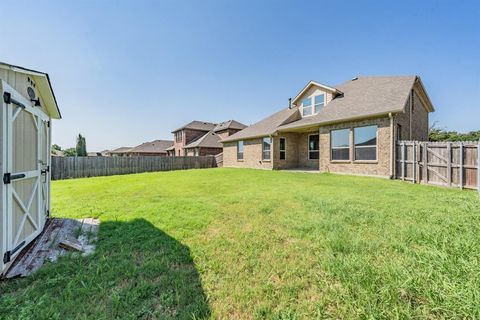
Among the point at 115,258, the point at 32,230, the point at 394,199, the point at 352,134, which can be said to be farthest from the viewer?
the point at 352,134

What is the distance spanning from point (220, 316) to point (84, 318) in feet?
4.14

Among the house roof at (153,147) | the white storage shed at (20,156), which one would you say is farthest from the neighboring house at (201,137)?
the white storage shed at (20,156)

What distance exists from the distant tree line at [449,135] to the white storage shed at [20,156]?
3699 centimetres

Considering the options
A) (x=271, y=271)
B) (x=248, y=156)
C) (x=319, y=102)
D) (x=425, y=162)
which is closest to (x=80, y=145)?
(x=248, y=156)

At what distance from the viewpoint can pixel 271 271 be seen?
2590 millimetres

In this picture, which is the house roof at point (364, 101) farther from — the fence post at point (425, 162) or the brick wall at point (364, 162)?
the fence post at point (425, 162)

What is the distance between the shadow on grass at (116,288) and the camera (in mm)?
1988

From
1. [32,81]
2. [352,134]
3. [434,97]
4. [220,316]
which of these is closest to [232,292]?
[220,316]

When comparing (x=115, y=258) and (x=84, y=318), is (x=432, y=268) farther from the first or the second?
(x=115, y=258)

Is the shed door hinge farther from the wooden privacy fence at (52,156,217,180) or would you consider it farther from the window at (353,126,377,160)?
the wooden privacy fence at (52,156,217,180)

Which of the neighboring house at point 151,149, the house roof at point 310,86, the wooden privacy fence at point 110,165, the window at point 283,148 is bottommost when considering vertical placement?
the wooden privacy fence at point 110,165

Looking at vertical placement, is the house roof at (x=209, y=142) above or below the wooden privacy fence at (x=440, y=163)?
above

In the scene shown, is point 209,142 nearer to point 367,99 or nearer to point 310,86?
point 310,86

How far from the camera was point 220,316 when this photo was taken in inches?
75.3
